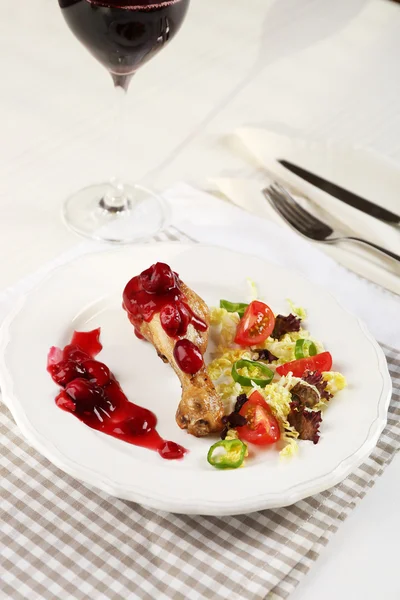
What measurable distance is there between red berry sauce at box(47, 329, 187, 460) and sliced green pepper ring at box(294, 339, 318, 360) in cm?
40

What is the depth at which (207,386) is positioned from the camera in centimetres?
179

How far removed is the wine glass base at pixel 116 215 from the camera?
255 cm

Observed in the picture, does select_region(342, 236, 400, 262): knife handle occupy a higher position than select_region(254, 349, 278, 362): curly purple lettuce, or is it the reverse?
select_region(342, 236, 400, 262): knife handle

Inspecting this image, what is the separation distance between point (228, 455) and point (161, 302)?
432 millimetres

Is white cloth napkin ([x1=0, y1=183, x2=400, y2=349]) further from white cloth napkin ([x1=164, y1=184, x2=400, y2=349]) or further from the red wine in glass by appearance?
the red wine in glass

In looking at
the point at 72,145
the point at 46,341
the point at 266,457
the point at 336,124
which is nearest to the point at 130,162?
the point at 72,145

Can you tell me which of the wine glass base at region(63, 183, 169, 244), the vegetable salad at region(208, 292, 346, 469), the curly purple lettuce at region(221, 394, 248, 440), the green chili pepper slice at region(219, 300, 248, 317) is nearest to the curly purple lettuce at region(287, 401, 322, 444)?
the vegetable salad at region(208, 292, 346, 469)

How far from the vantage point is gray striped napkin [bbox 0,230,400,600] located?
1.54 m

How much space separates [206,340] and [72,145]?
1.31m

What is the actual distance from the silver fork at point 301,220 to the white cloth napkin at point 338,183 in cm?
2

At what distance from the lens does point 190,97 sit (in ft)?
→ 11.0

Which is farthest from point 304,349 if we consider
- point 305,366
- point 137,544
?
point 137,544

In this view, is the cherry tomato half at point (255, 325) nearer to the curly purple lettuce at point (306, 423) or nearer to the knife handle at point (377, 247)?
the curly purple lettuce at point (306, 423)

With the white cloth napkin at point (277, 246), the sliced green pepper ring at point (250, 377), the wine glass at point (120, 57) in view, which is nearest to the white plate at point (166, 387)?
the sliced green pepper ring at point (250, 377)
